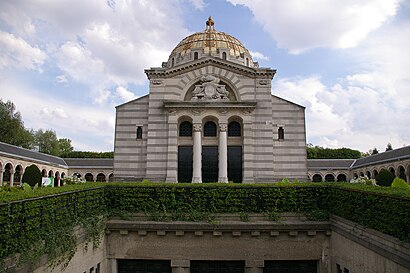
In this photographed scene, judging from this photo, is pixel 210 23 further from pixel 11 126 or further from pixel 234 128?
pixel 11 126

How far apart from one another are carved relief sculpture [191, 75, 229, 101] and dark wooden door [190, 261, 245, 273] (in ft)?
61.0

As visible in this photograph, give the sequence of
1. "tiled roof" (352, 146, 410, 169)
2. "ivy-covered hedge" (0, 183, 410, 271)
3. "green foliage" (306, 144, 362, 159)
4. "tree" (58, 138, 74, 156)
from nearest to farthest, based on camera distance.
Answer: "ivy-covered hedge" (0, 183, 410, 271) < "tiled roof" (352, 146, 410, 169) < "green foliage" (306, 144, 362, 159) < "tree" (58, 138, 74, 156)

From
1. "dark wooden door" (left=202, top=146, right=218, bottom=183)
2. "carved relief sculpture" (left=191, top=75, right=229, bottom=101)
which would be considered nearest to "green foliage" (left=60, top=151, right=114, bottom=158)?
"dark wooden door" (left=202, top=146, right=218, bottom=183)

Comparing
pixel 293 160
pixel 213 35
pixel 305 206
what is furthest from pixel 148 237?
pixel 213 35

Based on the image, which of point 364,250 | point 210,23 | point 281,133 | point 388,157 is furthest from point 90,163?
Result: point 364,250

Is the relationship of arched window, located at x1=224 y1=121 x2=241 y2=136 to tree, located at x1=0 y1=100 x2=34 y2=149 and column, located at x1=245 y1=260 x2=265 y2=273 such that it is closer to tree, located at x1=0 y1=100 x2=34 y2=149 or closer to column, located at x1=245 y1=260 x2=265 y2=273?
column, located at x1=245 y1=260 x2=265 y2=273

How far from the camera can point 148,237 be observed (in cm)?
1495

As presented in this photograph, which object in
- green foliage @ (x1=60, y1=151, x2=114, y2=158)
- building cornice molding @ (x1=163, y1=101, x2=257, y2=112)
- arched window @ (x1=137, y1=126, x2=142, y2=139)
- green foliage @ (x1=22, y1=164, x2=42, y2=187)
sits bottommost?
green foliage @ (x1=22, y1=164, x2=42, y2=187)

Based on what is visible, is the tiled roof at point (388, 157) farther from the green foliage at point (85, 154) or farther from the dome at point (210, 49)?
the green foliage at point (85, 154)

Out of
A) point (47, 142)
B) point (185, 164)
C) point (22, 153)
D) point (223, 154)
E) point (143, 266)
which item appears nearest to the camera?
point (143, 266)

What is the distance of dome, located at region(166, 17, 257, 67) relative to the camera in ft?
151

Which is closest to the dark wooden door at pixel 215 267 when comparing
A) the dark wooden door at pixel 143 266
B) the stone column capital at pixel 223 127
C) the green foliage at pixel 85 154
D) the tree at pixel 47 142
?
the dark wooden door at pixel 143 266

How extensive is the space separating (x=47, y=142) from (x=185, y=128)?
243ft

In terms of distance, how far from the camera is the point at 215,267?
1520 cm
